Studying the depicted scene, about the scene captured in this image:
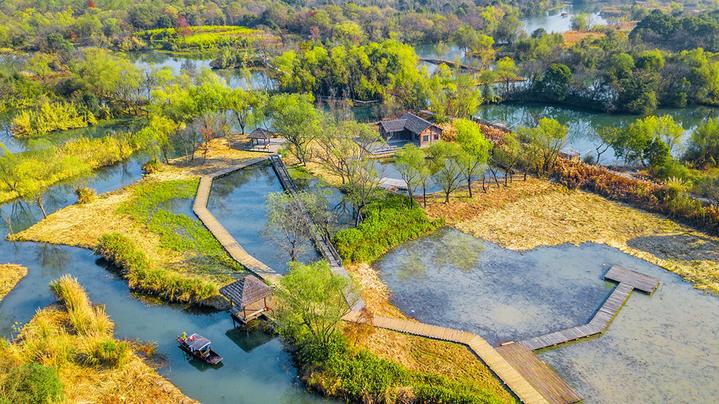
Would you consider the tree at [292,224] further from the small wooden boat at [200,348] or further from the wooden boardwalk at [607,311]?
the wooden boardwalk at [607,311]

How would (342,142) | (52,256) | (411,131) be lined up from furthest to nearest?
(411,131) < (342,142) < (52,256)

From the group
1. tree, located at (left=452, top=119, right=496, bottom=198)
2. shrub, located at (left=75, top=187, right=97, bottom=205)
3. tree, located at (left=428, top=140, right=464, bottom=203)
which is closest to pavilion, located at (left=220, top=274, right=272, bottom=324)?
tree, located at (left=428, top=140, right=464, bottom=203)

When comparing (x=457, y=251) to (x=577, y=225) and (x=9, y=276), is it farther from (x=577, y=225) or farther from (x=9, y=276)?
(x=9, y=276)

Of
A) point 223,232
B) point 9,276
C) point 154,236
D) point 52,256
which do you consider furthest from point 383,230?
point 9,276

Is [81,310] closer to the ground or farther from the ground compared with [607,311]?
farther from the ground

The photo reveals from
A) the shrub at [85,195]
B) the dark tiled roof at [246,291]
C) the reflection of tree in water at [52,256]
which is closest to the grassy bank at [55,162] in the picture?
the shrub at [85,195]

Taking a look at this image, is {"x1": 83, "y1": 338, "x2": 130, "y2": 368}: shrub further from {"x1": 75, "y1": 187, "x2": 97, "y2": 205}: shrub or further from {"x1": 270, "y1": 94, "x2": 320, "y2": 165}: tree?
{"x1": 270, "y1": 94, "x2": 320, "y2": 165}: tree

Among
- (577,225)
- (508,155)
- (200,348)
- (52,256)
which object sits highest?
(52,256)
